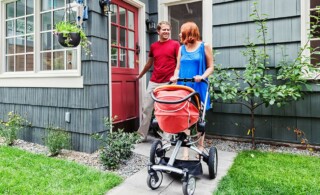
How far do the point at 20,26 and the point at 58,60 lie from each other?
3.78 feet

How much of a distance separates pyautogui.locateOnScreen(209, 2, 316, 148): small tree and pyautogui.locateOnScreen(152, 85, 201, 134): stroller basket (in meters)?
1.31

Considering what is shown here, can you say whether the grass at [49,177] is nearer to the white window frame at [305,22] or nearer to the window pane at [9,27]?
the window pane at [9,27]

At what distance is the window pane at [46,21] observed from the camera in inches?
139

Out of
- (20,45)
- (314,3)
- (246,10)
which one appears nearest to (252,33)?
(246,10)

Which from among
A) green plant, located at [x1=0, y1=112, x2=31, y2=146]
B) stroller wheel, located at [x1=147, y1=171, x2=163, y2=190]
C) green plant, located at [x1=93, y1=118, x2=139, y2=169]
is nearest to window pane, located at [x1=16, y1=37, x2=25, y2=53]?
green plant, located at [x1=0, y1=112, x2=31, y2=146]

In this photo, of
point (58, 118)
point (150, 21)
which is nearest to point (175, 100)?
point (58, 118)

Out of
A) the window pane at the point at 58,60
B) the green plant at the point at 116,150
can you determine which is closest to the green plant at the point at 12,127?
the window pane at the point at 58,60

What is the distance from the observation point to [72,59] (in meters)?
3.26

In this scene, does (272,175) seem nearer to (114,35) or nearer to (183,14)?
(114,35)

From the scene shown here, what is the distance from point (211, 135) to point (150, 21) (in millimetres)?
2084

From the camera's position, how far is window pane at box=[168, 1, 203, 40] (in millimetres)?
4051

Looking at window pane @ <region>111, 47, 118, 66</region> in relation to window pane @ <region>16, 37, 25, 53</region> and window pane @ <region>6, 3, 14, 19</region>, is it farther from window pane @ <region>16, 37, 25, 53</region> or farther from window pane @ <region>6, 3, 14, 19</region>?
window pane @ <region>6, 3, 14, 19</region>

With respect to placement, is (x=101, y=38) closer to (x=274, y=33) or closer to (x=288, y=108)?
(x=274, y=33)

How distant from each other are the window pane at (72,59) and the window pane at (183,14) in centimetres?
176
